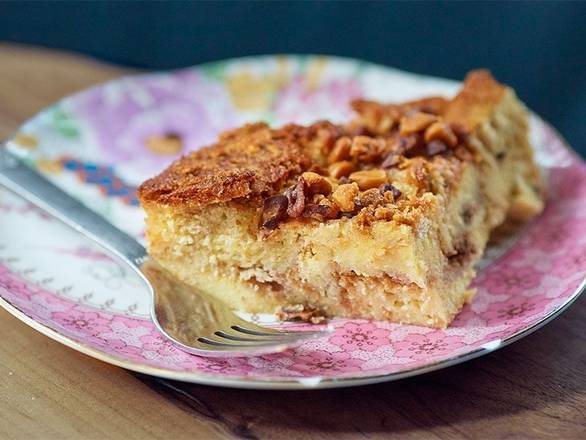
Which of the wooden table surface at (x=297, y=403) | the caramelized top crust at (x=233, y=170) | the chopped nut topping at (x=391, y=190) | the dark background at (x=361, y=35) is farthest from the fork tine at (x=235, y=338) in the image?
the dark background at (x=361, y=35)

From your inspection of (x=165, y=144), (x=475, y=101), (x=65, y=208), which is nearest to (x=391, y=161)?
(x=475, y=101)

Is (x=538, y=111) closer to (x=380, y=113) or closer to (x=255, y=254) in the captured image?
(x=380, y=113)

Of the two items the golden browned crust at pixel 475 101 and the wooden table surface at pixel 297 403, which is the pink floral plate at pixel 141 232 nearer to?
the wooden table surface at pixel 297 403

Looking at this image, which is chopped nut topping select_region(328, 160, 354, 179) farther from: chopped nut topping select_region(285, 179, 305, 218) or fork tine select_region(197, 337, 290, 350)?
fork tine select_region(197, 337, 290, 350)

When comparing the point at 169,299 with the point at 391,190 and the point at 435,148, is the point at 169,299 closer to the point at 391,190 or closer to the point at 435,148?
the point at 391,190

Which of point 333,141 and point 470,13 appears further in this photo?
point 470,13

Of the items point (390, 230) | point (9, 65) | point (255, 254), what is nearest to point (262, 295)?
point (255, 254)

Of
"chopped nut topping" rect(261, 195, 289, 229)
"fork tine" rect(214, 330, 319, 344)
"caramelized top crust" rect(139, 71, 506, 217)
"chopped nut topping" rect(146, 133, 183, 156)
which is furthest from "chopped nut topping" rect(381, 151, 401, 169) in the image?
"chopped nut topping" rect(146, 133, 183, 156)
